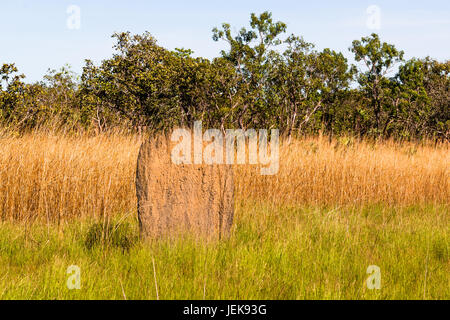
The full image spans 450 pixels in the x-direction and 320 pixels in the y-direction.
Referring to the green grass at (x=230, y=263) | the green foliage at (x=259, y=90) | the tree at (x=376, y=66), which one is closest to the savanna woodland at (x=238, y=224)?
the green grass at (x=230, y=263)

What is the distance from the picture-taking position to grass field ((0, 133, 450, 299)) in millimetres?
3049

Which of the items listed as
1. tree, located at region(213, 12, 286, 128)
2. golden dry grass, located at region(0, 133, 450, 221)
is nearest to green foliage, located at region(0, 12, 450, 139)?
tree, located at region(213, 12, 286, 128)

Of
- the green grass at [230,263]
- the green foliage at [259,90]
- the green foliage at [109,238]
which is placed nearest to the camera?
the green grass at [230,263]

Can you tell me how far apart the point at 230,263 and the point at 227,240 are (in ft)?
2.50

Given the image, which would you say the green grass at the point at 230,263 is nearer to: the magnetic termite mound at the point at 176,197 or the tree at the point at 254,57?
the magnetic termite mound at the point at 176,197

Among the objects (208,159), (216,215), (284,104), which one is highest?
(284,104)

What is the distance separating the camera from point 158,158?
4254 mm

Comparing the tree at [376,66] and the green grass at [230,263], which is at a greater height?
the tree at [376,66]

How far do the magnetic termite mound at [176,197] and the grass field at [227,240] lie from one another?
23 cm

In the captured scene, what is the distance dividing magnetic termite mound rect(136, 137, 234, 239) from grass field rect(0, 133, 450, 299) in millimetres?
229

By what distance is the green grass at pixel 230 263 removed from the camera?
117 inches
